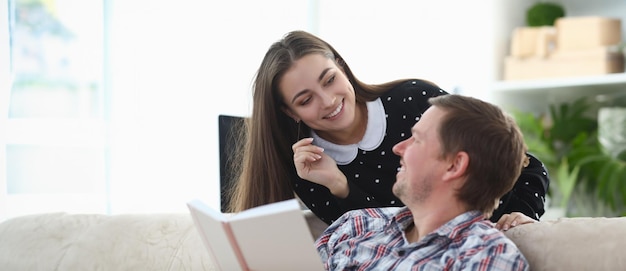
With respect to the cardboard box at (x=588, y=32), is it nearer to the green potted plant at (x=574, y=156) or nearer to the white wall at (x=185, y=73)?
the green potted plant at (x=574, y=156)

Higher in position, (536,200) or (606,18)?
(606,18)

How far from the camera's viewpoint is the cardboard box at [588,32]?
3646 millimetres

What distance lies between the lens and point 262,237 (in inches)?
A: 52.5

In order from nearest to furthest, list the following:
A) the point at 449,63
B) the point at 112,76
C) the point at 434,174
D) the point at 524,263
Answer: the point at 524,263 < the point at 434,174 < the point at 112,76 < the point at 449,63

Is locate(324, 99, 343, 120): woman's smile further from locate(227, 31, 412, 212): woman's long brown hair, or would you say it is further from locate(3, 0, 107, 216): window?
locate(3, 0, 107, 216): window

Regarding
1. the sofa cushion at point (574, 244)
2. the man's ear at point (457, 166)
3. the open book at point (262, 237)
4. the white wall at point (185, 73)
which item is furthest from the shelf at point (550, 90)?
the open book at point (262, 237)

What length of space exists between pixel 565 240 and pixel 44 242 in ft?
3.97

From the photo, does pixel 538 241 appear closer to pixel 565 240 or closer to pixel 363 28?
pixel 565 240

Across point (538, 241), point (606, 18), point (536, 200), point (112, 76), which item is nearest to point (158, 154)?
point (112, 76)

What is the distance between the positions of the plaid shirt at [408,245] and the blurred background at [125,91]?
4.05 feet

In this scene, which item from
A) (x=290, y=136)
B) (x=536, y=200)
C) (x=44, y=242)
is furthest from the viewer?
(x=290, y=136)

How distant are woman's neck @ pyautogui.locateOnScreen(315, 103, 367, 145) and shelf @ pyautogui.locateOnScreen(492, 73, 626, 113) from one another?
77.5 inches

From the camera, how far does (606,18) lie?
3.69 meters

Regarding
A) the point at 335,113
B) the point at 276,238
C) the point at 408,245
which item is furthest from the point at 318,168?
the point at 276,238
